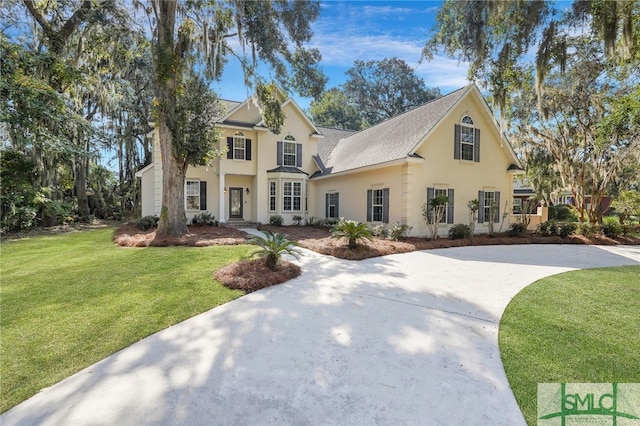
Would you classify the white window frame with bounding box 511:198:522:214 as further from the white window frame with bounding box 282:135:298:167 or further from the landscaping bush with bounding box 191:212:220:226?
the landscaping bush with bounding box 191:212:220:226

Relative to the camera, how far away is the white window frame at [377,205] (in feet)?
42.8

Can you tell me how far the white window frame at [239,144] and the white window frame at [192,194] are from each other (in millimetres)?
2558

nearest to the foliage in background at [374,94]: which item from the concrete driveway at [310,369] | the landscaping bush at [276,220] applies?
the landscaping bush at [276,220]

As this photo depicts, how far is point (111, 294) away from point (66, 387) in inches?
104

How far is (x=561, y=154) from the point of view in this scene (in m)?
15.8

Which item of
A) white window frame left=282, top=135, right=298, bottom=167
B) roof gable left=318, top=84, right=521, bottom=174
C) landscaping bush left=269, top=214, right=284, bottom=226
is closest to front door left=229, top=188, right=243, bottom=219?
landscaping bush left=269, top=214, right=284, bottom=226

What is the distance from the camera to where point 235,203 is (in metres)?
17.7

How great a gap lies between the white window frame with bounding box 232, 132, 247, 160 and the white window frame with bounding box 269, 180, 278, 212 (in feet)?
6.96

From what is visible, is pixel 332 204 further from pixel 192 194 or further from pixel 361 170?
pixel 192 194

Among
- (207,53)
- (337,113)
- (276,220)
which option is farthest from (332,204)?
(337,113)

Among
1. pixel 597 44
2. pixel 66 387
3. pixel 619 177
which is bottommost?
pixel 66 387

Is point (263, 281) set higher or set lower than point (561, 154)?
lower

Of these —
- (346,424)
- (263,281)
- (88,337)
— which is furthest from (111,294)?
(346,424)

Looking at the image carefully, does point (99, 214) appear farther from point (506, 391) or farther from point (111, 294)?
point (506, 391)
